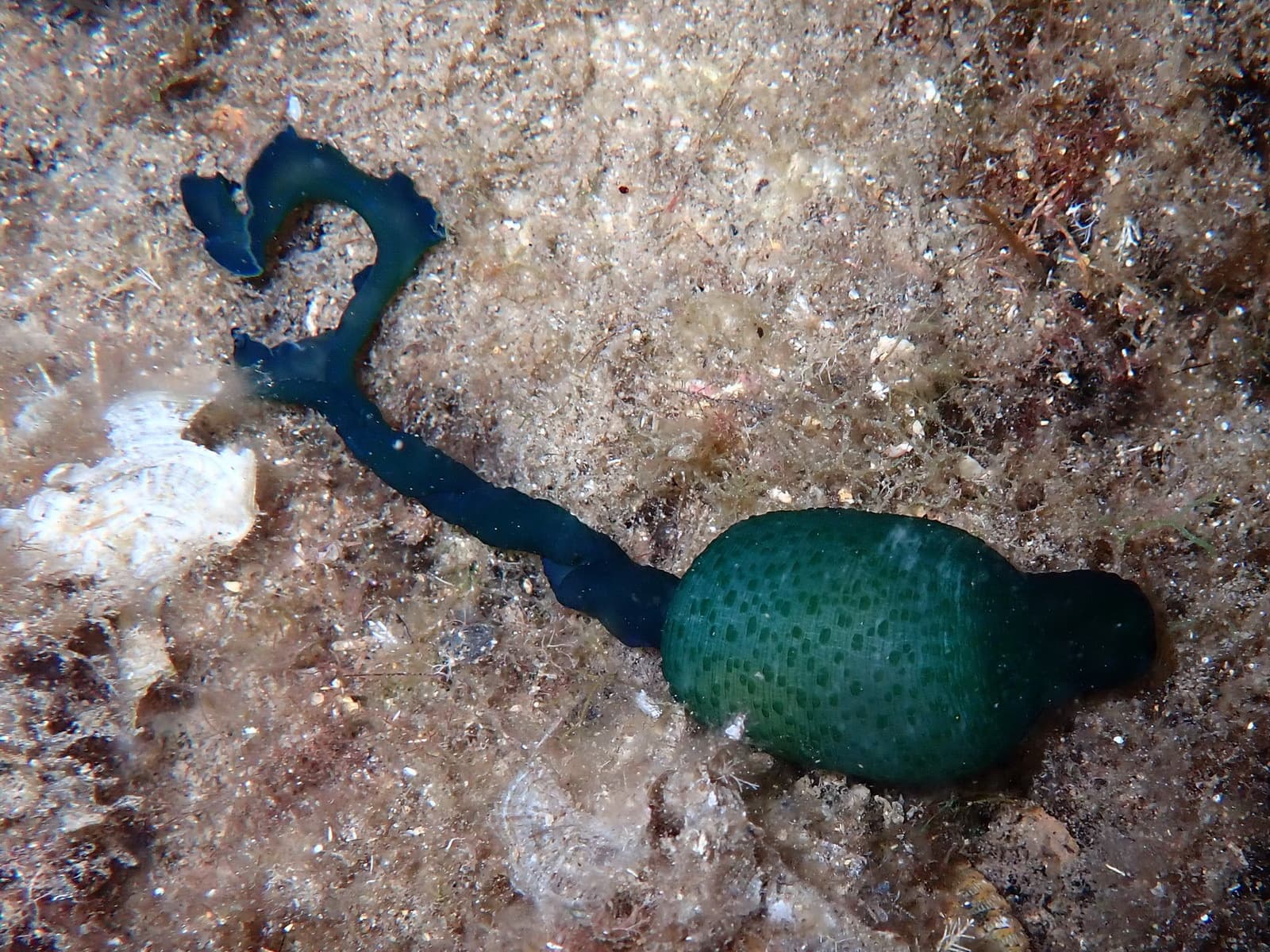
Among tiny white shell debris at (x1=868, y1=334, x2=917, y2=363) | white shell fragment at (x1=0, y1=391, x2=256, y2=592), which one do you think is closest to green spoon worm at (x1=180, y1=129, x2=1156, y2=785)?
tiny white shell debris at (x1=868, y1=334, x2=917, y2=363)

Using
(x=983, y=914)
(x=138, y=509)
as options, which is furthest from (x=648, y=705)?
(x=138, y=509)

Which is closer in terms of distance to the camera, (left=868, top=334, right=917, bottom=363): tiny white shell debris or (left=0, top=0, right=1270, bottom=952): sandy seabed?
(left=0, top=0, right=1270, bottom=952): sandy seabed

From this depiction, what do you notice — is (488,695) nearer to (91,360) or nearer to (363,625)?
(363,625)

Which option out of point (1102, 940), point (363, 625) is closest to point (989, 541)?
point (1102, 940)

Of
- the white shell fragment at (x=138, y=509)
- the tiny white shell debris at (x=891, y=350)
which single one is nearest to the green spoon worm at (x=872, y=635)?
the tiny white shell debris at (x=891, y=350)

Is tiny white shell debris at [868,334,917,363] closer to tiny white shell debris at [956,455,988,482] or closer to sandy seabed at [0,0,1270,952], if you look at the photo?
sandy seabed at [0,0,1270,952]

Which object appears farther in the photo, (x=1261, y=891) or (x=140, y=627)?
(x=140, y=627)
